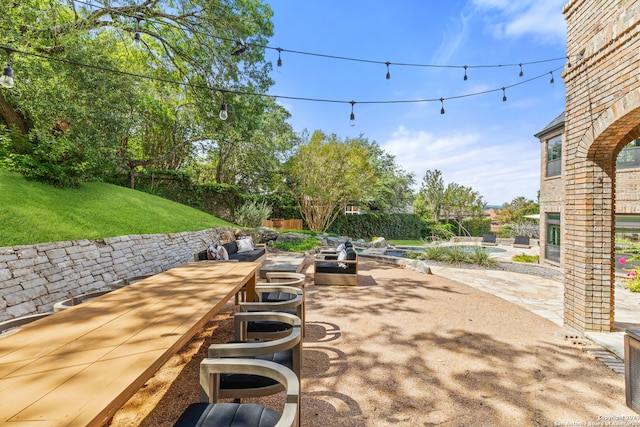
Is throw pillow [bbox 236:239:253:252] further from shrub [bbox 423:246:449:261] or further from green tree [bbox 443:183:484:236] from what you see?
green tree [bbox 443:183:484:236]

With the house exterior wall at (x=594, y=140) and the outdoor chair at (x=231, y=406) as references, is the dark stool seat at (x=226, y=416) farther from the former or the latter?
the house exterior wall at (x=594, y=140)

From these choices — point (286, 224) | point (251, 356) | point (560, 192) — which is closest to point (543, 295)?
point (560, 192)

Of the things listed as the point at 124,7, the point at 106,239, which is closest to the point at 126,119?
the point at 124,7

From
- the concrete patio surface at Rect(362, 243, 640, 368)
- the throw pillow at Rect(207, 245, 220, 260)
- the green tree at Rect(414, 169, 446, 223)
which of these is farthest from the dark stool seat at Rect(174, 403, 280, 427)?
the green tree at Rect(414, 169, 446, 223)

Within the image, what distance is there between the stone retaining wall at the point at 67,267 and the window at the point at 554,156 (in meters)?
12.6

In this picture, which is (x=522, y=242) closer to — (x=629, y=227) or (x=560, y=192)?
(x=560, y=192)

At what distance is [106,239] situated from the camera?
528 centimetres

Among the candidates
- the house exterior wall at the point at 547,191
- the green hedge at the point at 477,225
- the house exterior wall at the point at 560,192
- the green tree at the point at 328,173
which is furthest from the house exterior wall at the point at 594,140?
the green hedge at the point at 477,225

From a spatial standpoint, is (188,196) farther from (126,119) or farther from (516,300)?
(516,300)

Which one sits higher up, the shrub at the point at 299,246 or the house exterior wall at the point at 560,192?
the house exterior wall at the point at 560,192

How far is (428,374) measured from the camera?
2631 millimetres

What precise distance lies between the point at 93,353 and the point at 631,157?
1178 centimetres

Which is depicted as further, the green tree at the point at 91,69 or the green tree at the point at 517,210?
the green tree at the point at 517,210

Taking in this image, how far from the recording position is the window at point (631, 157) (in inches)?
296
